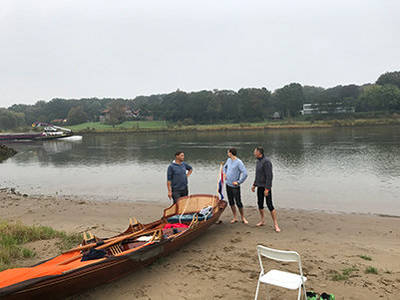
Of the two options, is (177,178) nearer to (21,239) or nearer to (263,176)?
(263,176)

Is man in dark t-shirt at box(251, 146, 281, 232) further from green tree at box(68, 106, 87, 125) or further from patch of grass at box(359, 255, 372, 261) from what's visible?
green tree at box(68, 106, 87, 125)

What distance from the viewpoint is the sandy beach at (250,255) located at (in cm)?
475

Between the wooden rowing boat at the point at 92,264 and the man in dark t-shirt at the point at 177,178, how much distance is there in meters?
0.99

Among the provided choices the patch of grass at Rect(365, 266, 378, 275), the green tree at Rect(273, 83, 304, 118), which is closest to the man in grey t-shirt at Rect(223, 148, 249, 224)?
the patch of grass at Rect(365, 266, 378, 275)

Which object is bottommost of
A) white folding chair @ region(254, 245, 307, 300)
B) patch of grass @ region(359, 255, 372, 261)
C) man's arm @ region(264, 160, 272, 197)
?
patch of grass @ region(359, 255, 372, 261)

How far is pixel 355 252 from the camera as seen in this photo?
245 inches

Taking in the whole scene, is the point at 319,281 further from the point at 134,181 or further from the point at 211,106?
the point at 211,106

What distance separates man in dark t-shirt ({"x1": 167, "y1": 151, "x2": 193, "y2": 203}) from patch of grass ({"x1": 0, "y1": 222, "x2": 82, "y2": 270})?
2.56 meters

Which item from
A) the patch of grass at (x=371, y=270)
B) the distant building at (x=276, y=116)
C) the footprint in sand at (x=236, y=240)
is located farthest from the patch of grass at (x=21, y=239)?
the distant building at (x=276, y=116)

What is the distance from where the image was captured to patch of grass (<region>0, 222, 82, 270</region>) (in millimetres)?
6145

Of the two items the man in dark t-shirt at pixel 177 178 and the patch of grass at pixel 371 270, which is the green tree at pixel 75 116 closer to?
the man in dark t-shirt at pixel 177 178

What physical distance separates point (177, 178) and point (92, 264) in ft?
11.5

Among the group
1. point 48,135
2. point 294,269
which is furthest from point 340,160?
point 48,135

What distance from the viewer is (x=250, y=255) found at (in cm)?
610
